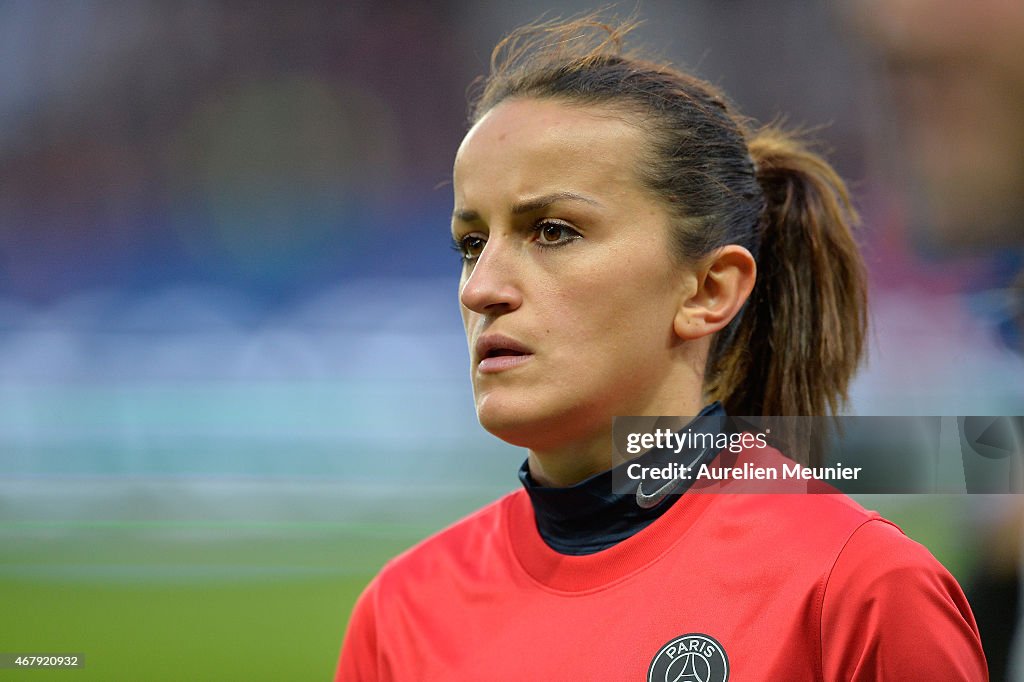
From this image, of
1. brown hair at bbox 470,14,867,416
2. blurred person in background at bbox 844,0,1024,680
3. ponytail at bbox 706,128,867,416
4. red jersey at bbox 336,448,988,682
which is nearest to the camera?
blurred person in background at bbox 844,0,1024,680

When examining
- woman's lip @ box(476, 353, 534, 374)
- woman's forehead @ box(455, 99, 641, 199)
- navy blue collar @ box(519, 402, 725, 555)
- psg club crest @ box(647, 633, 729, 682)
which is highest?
woman's forehead @ box(455, 99, 641, 199)

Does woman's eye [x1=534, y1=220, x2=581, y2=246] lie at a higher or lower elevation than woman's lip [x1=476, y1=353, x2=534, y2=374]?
higher

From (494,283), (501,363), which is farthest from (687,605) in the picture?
(494,283)

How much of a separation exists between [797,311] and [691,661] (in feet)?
2.25

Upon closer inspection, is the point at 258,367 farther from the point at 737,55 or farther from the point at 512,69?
the point at 512,69

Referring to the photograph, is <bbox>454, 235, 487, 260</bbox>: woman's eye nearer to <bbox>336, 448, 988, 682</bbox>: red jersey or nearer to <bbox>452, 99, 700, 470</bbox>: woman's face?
<bbox>452, 99, 700, 470</bbox>: woman's face

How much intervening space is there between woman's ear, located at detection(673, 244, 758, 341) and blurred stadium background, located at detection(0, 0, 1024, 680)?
3252 mm

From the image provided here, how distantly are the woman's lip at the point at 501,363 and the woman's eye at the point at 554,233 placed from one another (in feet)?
0.57

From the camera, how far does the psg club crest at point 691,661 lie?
4.25 feet

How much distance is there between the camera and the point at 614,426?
A: 1.54 metres

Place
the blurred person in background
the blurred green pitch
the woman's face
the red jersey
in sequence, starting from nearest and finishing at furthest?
1. the blurred person in background
2. the red jersey
3. the woman's face
4. the blurred green pitch

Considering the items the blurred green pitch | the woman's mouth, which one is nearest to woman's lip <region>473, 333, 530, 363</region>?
the woman's mouth

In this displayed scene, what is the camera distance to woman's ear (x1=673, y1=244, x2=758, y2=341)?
1578mm

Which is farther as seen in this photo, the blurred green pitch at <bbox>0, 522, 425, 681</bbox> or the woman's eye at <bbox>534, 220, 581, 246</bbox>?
the blurred green pitch at <bbox>0, 522, 425, 681</bbox>
